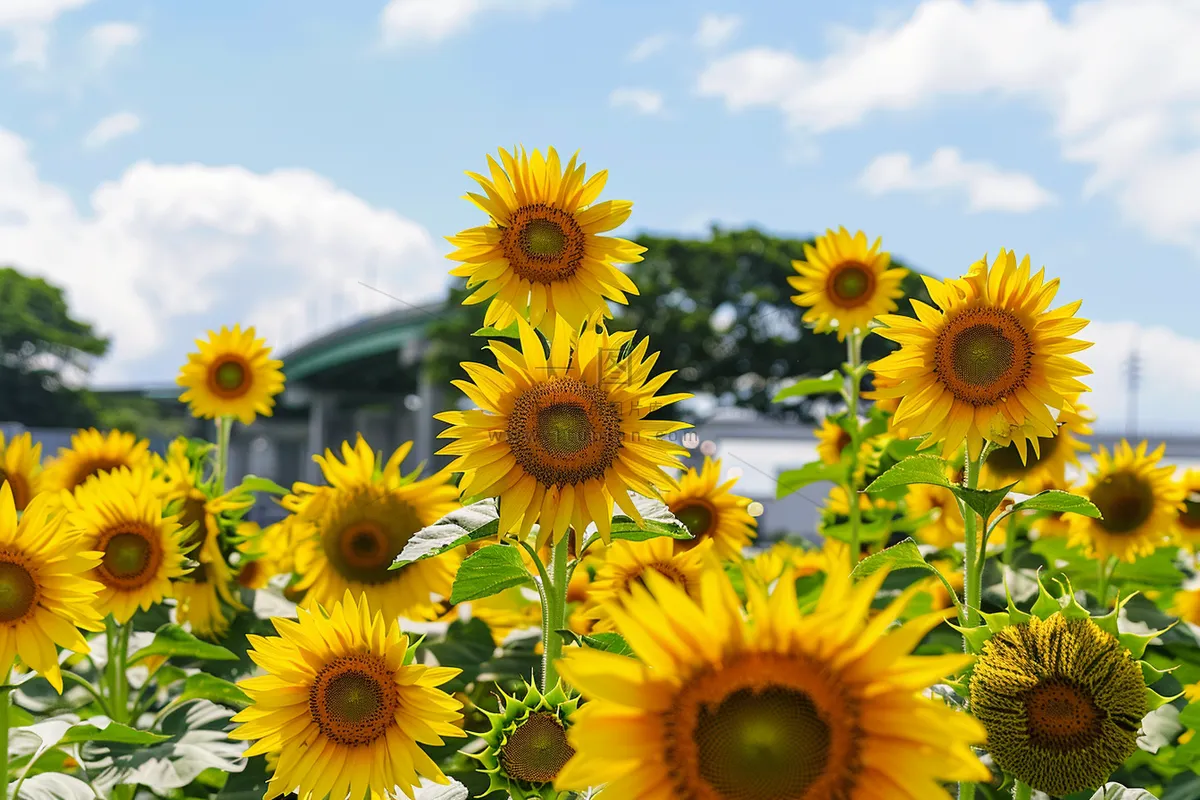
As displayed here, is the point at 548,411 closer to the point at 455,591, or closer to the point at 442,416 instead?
the point at 442,416

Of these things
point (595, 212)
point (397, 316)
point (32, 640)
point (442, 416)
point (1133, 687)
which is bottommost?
point (32, 640)

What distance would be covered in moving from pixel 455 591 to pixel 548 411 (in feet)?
1.48

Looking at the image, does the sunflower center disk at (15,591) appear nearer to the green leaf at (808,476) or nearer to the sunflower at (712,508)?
the sunflower at (712,508)

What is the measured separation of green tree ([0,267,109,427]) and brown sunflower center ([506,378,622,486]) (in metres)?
81.4

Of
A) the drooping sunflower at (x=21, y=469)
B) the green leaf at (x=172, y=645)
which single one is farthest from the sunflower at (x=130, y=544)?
the drooping sunflower at (x=21, y=469)

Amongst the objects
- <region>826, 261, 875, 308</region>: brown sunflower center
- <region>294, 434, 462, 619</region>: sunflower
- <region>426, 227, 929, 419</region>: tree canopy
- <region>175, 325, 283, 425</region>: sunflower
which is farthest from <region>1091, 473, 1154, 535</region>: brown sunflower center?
<region>426, 227, 929, 419</region>: tree canopy

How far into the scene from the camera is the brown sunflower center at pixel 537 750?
Result: 181 cm

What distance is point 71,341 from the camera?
250 ft

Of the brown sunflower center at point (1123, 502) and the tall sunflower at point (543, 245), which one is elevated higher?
the tall sunflower at point (543, 245)

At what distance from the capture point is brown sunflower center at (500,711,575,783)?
71.2 inches

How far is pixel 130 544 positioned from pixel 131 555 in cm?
5

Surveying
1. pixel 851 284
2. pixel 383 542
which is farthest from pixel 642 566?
pixel 851 284

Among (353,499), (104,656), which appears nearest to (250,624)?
(104,656)

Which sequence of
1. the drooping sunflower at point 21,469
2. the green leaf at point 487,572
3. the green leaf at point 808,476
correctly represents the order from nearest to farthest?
the green leaf at point 487,572
the drooping sunflower at point 21,469
the green leaf at point 808,476
